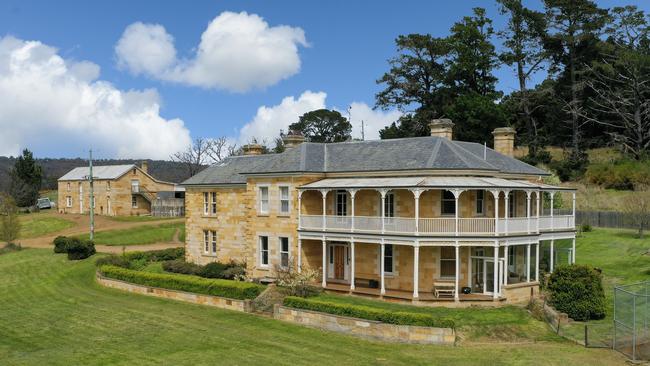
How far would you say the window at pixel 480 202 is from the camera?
100ft

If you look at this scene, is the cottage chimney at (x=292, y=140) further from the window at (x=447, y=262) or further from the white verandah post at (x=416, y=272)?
the white verandah post at (x=416, y=272)

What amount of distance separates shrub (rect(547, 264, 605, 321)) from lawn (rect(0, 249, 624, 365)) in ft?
11.1

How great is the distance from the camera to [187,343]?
23203 mm

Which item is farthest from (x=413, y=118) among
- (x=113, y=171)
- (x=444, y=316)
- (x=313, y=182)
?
(x=444, y=316)

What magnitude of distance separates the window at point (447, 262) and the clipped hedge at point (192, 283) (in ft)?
28.4

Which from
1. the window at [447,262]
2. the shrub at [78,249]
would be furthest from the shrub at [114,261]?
the window at [447,262]

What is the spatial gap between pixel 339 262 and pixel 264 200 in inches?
214

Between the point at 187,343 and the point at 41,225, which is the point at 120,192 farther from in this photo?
the point at 187,343

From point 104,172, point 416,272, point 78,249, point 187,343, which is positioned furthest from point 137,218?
point 187,343

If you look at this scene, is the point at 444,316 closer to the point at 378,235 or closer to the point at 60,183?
the point at 378,235

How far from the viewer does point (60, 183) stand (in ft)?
257

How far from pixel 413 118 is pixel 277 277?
42.8m

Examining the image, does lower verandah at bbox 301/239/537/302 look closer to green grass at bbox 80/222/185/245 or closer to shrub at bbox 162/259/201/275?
shrub at bbox 162/259/201/275

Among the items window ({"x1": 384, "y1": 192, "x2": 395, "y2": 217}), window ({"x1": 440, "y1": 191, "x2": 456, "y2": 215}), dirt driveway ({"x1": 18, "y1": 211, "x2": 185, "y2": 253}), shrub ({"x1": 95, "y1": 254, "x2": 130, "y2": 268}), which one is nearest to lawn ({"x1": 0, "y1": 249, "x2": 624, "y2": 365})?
shrub ({"x1": 95, "y1": 254, "x2": 130, "y2": 268})
